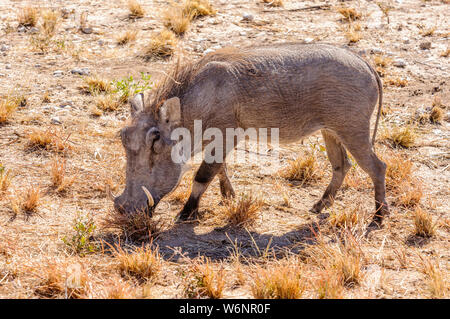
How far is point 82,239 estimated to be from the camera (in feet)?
13.4

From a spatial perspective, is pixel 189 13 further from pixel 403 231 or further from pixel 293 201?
pixel 403 231

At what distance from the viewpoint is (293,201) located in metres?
5.46

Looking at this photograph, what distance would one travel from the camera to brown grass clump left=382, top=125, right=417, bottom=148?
647 centimetres

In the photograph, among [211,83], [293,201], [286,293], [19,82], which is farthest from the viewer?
[19,82]

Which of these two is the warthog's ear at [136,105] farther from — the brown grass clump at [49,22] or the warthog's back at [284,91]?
the brown grass clump at [49,22]

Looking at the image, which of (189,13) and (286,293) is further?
(189,13)

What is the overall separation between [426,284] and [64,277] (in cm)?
245

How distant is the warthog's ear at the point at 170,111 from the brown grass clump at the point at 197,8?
5085 millimetres

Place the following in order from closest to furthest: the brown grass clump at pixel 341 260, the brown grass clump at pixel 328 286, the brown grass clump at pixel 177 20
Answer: the brown grass clump at pixel 328 286 < the brown grass clump at pixel 341 260 < the brown grass clump at pixel 177 20

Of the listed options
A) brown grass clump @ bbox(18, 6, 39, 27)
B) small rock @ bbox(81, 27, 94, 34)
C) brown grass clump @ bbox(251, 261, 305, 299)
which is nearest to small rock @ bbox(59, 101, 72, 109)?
small rock @ bbox(81, 27, 94, 34)

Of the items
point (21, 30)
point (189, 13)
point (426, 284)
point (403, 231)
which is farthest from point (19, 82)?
point (426, 284)

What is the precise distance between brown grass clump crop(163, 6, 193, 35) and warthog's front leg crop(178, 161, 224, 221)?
460 cm

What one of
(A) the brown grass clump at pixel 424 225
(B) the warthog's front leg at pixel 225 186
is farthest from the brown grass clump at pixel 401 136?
(B) the warthog's front leg at pixel 225 186

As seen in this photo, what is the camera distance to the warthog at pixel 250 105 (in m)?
4.45
